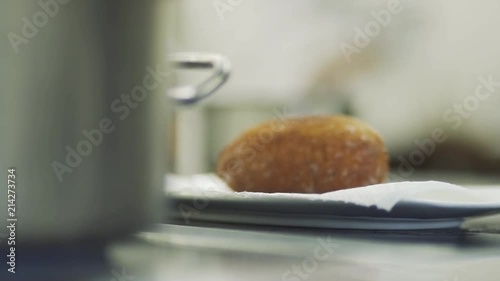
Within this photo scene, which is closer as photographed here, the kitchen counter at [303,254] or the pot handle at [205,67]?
the kitchen counter at [303,254]

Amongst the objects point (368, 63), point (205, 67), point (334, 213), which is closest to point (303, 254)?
point (334, 213)

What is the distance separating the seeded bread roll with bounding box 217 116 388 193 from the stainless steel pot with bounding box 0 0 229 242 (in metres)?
0.19

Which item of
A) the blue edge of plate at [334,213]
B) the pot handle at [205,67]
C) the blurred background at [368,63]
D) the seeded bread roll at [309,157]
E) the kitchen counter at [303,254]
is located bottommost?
the kitchen counter at [303,254]

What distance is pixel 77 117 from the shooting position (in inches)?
8.3

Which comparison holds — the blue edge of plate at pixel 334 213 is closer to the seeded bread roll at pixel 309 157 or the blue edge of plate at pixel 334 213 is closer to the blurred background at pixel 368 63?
the seeded bread roll at pixel 309 157

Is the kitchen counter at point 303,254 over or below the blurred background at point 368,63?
below

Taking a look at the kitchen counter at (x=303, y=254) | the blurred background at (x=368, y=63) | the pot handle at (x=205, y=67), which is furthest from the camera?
the blurred background at (x=368, y=63)

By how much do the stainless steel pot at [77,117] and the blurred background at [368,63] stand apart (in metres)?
1.59

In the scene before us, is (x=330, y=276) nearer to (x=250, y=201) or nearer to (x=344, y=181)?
(x=250, y=201)

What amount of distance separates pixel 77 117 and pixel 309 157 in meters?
0.23

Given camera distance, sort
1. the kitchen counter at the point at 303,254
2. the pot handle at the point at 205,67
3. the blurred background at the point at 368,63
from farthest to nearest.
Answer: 1. the blurred background at the point at 368,63
2. the pot handle at the point at 205,67
3. the kitchen counter at the point at 303,254

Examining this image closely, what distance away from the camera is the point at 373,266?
0.20 meters

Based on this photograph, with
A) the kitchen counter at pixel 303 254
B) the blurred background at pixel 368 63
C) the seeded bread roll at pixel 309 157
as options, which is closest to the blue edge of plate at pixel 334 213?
the kitchen counter at pixel 303 254

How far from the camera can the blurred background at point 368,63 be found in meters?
1.86
